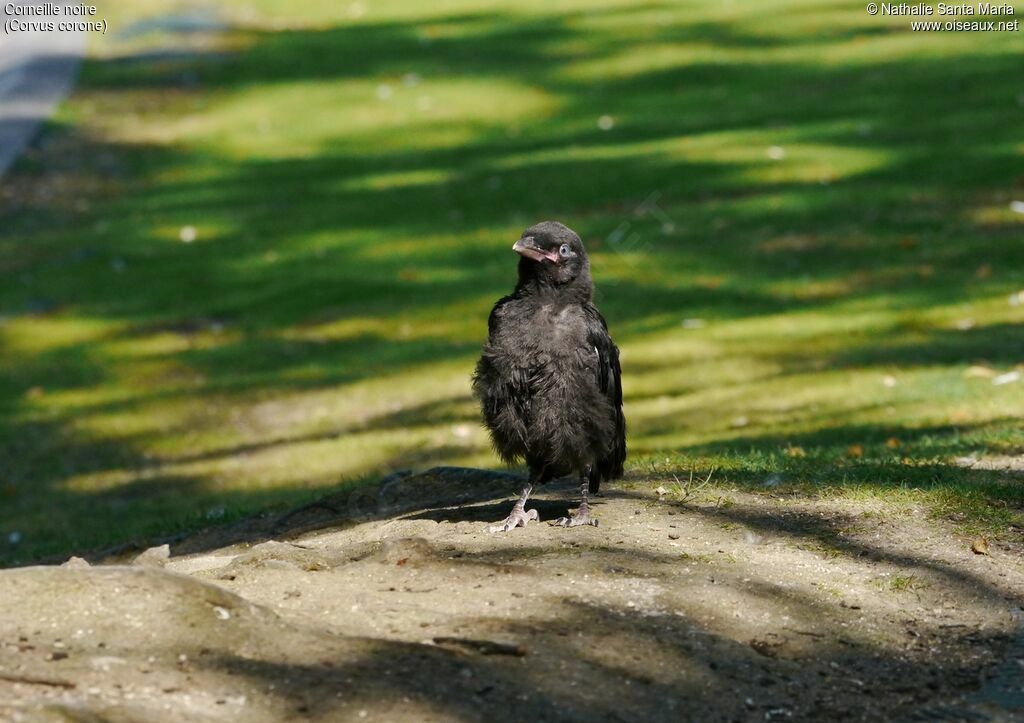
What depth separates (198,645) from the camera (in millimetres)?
5402

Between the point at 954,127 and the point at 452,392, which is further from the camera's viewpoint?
the point at 954,127

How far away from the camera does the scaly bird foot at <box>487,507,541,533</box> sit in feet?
23.7

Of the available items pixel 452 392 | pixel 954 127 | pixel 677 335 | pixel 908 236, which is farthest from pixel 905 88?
pixel 452 392

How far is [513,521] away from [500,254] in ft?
36.4

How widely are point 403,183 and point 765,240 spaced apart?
6.16 metres

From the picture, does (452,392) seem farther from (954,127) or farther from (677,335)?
(954,127)

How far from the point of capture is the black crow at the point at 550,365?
23.4 feet

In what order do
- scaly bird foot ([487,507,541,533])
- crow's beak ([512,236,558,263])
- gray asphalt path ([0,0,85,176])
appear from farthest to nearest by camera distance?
1. gray asphalt path ([0,0,85,176])
2. scaly bird foot ([487,507,541,533])
3. crow's beak ([512,236,558,263])

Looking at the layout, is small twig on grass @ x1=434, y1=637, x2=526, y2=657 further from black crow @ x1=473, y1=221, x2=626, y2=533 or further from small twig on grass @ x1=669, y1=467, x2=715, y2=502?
small twig on grass @ x1=669, y1=467, x2=715, y2=502

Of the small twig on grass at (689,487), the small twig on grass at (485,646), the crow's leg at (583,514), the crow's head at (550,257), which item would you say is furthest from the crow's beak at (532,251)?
the small twig on grass at (485,646)

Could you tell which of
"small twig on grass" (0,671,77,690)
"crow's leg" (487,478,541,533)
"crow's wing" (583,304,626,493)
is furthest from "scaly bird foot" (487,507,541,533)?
"small twig on grass" (0,671,77,690)

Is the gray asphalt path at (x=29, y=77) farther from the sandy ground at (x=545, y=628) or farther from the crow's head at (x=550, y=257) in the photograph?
the sandy ground at (x=545, y=628)

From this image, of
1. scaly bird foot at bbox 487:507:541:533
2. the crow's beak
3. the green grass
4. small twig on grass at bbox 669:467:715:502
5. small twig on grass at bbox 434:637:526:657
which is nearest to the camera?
small twig on grass at bbox 434:637:526:657

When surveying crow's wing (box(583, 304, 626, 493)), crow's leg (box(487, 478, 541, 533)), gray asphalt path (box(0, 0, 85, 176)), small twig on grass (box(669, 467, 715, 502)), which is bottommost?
small twig on grass (box(669, 467, 715, 502))
